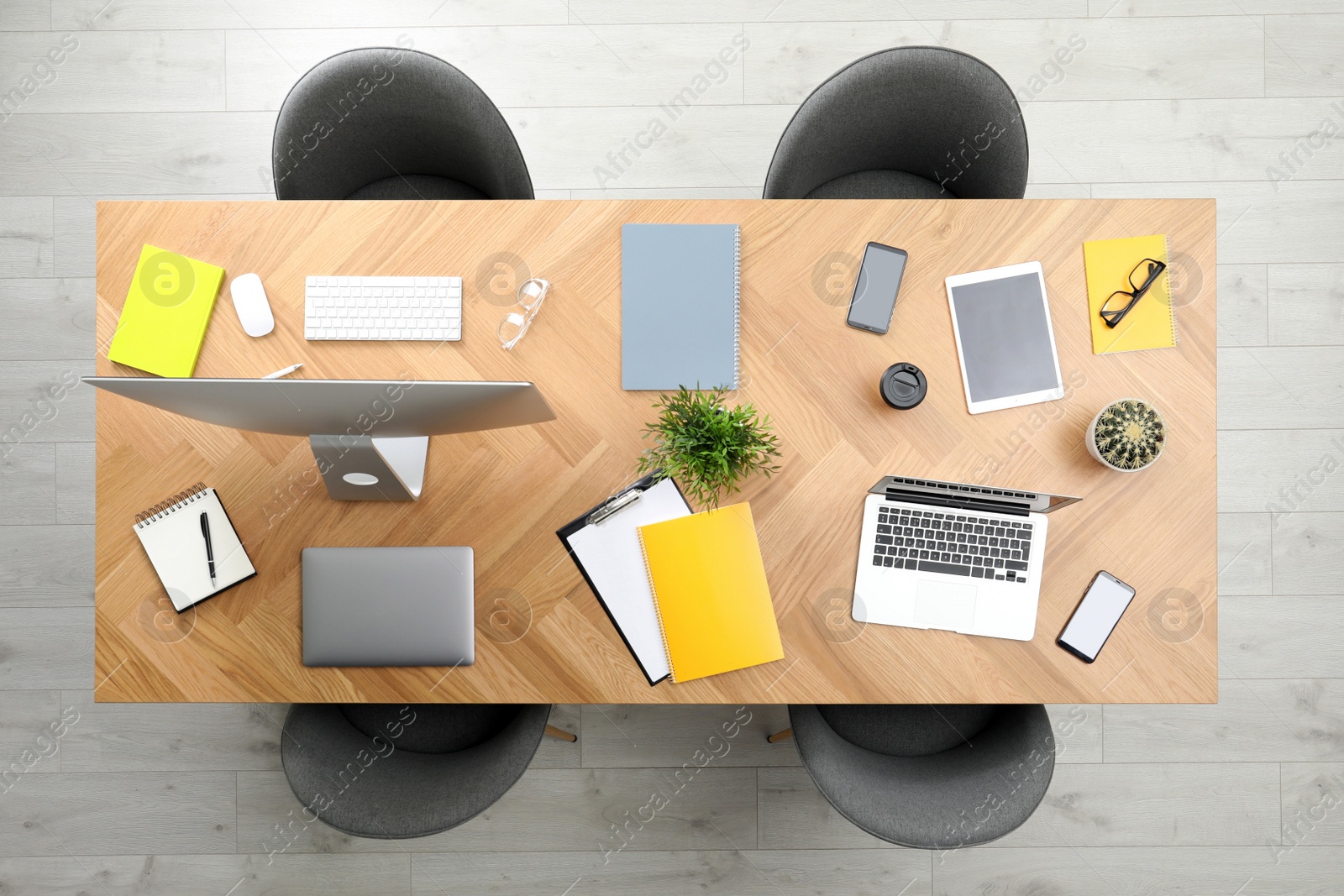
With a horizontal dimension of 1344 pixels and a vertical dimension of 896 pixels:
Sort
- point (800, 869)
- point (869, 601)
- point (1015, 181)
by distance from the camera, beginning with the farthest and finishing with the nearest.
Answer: point (800, 869) < point (1015, 181) < point (869, 601)

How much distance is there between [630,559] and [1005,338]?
797mm

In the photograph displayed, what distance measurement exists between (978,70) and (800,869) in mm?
1947

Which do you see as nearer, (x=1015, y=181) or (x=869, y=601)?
(x=869, y=601)

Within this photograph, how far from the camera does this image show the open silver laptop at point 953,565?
1286mm

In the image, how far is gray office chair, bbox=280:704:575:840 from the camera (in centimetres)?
124

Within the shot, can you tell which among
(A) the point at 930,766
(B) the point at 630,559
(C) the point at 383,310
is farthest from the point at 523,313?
(A) the point at 930,766

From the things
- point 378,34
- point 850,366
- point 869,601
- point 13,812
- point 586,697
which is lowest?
point 13,812

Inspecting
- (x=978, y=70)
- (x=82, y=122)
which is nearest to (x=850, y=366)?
(x=978, y=70)

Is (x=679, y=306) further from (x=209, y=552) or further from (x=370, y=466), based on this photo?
(x=209, y=552)

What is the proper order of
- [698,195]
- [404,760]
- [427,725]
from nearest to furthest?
[404,760], [427,725], [698,195]

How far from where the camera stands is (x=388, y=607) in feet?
4.23

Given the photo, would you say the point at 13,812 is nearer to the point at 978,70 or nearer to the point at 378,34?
the point at 378,34

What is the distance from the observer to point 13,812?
196 centimetres

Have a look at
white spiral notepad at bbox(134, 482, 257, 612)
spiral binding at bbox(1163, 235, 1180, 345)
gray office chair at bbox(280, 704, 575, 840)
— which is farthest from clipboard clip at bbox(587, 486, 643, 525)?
spiral binding at bbox(1163, 235, 1180, 345)
